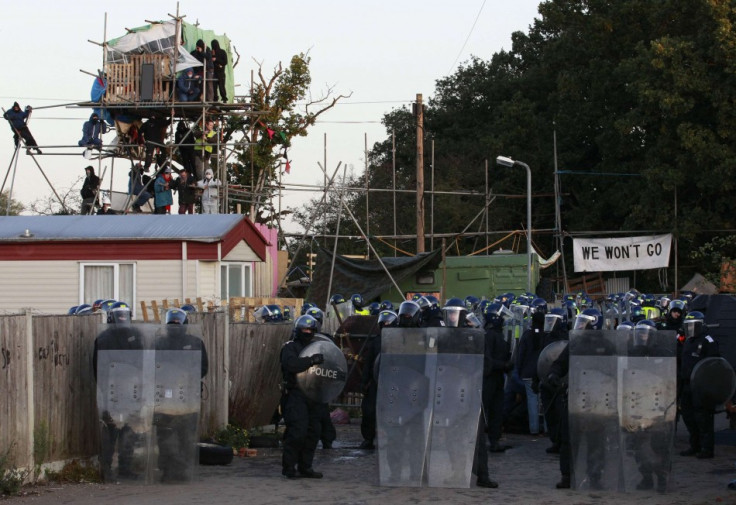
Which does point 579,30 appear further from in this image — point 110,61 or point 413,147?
point 110,61

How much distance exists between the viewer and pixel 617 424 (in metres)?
11.6

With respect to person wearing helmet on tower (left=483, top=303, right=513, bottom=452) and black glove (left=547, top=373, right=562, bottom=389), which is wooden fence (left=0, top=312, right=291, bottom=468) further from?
black glove (left=547, top=373, right=562, bottom=389)

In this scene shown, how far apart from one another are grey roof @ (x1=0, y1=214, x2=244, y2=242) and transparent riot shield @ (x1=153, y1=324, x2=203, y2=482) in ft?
37.1

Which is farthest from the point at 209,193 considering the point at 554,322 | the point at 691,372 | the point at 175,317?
the point at 691,372

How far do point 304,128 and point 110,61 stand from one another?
11216mm

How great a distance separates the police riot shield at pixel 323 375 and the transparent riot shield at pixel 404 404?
0.80 m

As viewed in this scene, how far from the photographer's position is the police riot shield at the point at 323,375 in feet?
41.0

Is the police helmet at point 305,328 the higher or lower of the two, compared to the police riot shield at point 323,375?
higher

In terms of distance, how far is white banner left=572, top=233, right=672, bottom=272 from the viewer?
3778 cm

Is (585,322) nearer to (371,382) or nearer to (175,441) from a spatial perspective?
(371,382)

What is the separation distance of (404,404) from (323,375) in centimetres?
113

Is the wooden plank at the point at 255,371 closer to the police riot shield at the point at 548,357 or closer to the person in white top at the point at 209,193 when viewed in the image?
the police riot shield at the point at 548,357

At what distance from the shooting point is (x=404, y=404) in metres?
11.9

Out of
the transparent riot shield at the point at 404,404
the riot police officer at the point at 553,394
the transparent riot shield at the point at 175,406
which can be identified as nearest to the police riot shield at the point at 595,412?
the riot police officer at the point at 553,394
